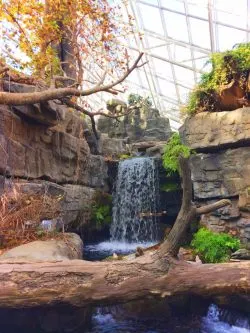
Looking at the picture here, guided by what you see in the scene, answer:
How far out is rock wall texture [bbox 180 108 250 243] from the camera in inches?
240

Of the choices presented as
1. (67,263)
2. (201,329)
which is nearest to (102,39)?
(67,263)

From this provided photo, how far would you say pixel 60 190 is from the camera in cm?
674

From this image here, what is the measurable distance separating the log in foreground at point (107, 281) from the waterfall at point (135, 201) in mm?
5238

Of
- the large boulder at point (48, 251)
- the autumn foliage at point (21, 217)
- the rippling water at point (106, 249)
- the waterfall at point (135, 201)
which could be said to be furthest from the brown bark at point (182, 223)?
the waterfall at point (135, 201)

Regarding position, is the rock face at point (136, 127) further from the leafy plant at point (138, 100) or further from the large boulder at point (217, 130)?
the large boulder at point (217, 130)

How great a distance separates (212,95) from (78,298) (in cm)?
519

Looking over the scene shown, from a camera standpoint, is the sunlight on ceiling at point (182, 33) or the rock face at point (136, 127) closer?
the sunlight on ceiling at point (182, 33)

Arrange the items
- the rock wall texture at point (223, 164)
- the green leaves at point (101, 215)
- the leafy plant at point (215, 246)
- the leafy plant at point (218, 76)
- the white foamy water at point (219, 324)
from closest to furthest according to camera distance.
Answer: the white foamy water at point (219, 324) → the leafy plant at point (215, 246) → the rock wall texture at point (223, 164) → the leafy plant at point (218, 76) → the green leaves at point (101, 215)

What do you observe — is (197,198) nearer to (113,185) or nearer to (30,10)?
(113,185)

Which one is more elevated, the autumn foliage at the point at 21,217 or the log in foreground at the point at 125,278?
the autumn foliage at the point at 21,217

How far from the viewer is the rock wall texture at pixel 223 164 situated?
20.0ft

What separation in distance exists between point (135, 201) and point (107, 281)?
6022 mm

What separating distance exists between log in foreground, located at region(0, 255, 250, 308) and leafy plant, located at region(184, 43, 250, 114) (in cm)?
430

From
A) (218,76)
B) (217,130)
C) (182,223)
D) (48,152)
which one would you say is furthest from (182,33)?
(182,223)
